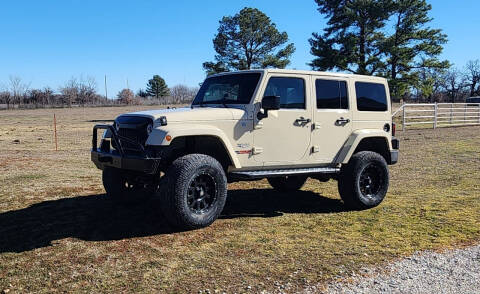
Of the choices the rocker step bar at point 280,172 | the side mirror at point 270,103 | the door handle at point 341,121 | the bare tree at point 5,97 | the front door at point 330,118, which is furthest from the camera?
the bare tree at point 5,97

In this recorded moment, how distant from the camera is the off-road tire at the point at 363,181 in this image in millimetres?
6375

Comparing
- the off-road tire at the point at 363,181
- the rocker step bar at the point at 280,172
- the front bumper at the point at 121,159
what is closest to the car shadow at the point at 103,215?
the off-road tire at the point at 363,181

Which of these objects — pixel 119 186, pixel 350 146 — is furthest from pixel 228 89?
pixel 119 186

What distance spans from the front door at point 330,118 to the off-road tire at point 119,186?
2703 millimetres

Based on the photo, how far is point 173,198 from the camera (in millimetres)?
4926

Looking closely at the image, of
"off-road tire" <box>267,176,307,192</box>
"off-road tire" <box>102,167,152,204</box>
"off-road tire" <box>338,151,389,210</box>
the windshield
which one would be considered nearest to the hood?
the windshield

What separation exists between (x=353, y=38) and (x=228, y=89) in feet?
90.8

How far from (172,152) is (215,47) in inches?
1360

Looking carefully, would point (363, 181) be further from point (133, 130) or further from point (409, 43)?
point (409, 43)

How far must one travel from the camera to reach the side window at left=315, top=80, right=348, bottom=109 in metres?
6.27

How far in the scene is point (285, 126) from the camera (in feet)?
19.3

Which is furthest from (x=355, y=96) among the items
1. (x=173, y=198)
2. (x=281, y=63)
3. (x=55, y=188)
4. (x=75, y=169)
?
(x=281, y=63)

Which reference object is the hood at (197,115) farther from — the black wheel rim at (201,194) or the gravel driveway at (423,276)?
the gravel driveway at (423,276)

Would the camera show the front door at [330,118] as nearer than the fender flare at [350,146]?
Yes
